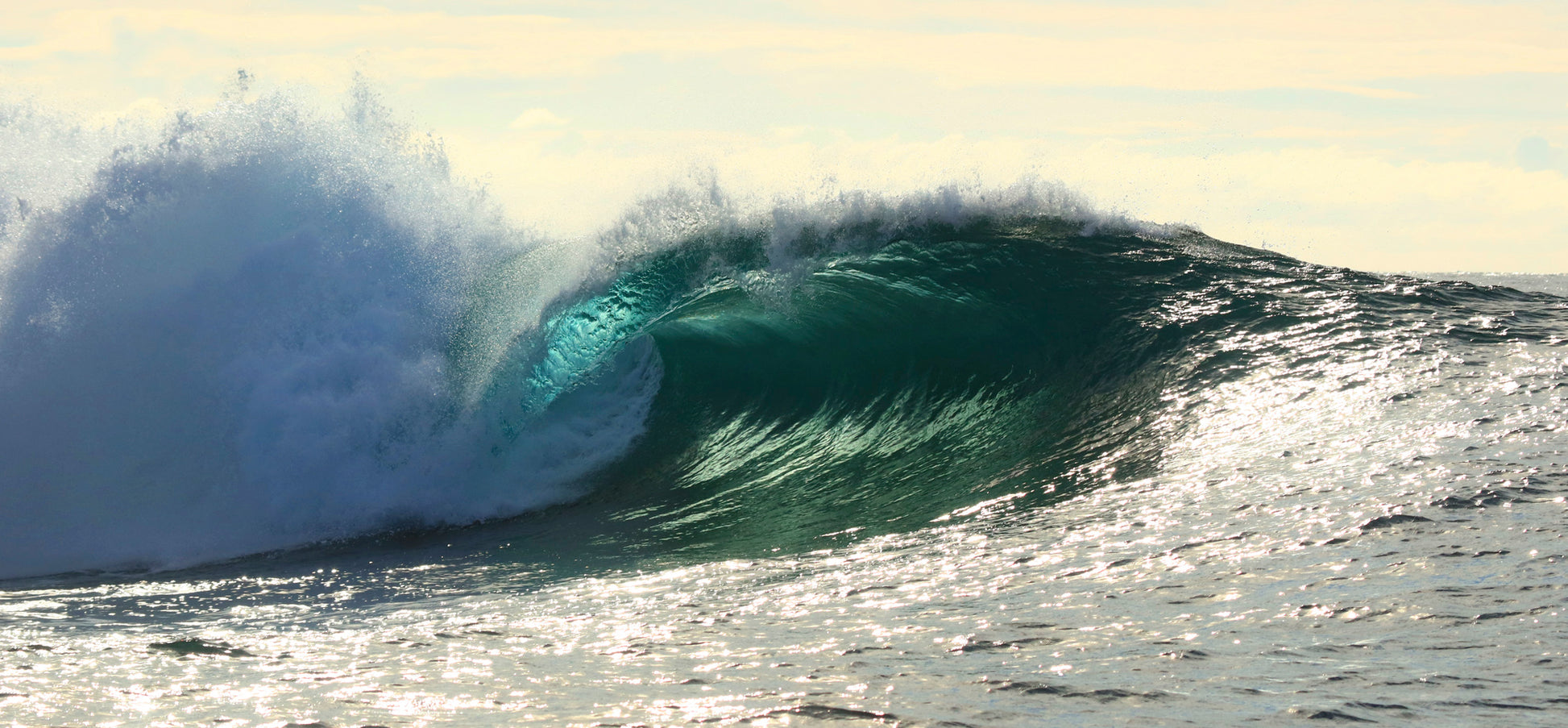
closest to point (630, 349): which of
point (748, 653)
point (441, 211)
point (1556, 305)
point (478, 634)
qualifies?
point (441, 211)

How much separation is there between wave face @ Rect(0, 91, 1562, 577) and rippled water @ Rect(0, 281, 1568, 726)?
0.73 m

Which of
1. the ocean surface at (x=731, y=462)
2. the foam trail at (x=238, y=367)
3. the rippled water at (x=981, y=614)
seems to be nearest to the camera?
the rippled water at (x=981, y=614)

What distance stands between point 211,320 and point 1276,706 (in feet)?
23.5

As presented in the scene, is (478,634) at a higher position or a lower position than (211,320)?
lower

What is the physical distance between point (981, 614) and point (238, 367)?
223 inches

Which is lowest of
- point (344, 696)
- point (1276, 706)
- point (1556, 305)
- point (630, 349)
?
point (1276, 706)

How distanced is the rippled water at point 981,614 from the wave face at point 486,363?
731mm

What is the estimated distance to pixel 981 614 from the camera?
13.7 ft

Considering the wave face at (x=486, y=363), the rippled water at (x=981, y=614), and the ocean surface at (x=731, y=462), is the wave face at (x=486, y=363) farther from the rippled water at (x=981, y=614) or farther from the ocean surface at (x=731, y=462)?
the rippled water at (x=981, y=614)

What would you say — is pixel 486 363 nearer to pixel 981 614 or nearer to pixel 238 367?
pixel 238 367

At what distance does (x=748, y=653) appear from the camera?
12.9 ft

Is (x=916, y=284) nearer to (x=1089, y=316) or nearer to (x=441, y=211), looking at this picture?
(x=1089, y=316)

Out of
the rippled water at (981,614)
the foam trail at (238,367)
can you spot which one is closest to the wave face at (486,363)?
the foam trail at (238,367)

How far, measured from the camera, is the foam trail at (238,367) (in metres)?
7.02
